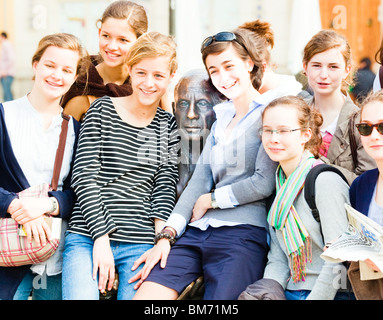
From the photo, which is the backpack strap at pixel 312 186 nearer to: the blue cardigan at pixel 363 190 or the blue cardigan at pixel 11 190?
the blue cardigan at pixel 363 190

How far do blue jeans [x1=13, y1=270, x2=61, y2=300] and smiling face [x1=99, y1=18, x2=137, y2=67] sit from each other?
1.56 m

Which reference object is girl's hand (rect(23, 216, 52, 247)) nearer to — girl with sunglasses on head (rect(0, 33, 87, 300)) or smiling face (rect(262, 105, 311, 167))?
girl with sunglasses on head (rect(0, 33, 87, 300))

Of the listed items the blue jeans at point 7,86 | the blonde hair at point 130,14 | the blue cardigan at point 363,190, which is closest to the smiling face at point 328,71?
the blue cardigan at point 363,190

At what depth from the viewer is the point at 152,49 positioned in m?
2.94

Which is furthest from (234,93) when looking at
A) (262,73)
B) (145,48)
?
(145,48)

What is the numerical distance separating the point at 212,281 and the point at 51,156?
1.23 metres

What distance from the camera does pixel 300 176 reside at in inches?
101

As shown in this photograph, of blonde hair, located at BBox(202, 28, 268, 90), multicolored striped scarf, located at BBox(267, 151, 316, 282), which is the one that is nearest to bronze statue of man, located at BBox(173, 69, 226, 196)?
blonde hair, located at BBox(202, 28, 268, 90)

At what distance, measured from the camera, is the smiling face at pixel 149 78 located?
2955 mm

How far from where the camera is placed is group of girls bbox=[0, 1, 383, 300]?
8.41ft

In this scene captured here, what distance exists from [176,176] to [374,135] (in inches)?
49.5

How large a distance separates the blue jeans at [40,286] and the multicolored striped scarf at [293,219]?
1.37m

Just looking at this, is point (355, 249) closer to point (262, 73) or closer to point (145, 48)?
point (262, 73)
